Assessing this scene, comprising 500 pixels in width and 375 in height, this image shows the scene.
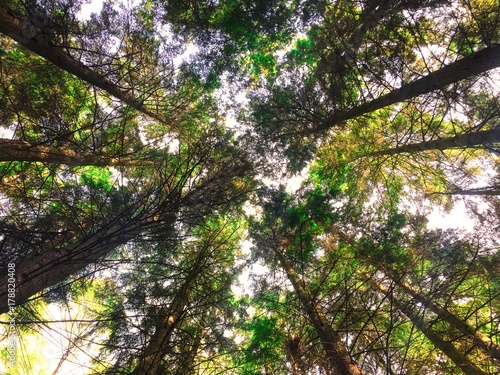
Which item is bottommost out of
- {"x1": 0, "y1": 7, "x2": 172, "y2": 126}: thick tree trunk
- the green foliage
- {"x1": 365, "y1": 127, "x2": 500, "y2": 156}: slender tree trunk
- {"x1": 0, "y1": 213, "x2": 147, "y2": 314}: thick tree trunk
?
{"x1": 0, "y1": 213, "x2": 147, "y2": 314}: thick tree trunk

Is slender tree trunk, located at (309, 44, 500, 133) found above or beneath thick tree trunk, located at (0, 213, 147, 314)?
above

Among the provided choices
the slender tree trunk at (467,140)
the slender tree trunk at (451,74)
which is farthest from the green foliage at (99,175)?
the slender tree trunk at (467,140)

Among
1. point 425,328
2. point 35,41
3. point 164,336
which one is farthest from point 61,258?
point 35,41

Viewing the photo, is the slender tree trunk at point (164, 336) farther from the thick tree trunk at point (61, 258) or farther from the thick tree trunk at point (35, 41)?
the thick tree trunk at point (35, 41)

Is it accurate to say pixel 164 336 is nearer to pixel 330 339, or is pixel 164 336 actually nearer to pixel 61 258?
pixel 61 258

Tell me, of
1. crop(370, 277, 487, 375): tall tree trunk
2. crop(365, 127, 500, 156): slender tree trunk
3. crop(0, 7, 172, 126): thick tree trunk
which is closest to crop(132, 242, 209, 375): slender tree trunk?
crop(370, 277, 487, 375): tall tree trunk

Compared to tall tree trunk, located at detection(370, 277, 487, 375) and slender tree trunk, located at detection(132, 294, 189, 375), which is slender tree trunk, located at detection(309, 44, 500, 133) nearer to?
tall tree trunk, located at detection(370, 277, 487, 375)

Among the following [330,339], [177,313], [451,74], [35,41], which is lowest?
[330,339]

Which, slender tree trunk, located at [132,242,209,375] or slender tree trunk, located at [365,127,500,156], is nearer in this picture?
slender tree trunk, located at [132,242,209,375]

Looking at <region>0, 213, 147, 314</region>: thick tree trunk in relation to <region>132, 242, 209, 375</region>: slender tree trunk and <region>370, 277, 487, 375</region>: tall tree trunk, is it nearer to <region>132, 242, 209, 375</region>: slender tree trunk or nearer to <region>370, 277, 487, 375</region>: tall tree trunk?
<region>132, 242, 209, 375</region>: slender tree trunk

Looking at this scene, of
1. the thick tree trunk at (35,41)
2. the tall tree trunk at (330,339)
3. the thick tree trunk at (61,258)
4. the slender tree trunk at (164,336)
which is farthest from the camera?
the thick tree trunk at (35,41)

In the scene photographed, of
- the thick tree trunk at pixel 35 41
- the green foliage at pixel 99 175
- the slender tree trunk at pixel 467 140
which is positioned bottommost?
the slender tree trunk at pixel 467 140

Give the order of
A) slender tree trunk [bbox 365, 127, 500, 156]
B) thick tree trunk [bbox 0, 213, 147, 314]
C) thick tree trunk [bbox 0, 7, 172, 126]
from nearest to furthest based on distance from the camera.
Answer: thick tree trunk [bbox 0, 213, 147, 314]
thick tree trunk [bbox 0, 7, 172, 126]
slender tree trunk [bbox 365, 127, 500, 156]

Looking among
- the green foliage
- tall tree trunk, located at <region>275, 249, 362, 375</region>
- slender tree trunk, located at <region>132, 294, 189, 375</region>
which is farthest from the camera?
the green foliage
